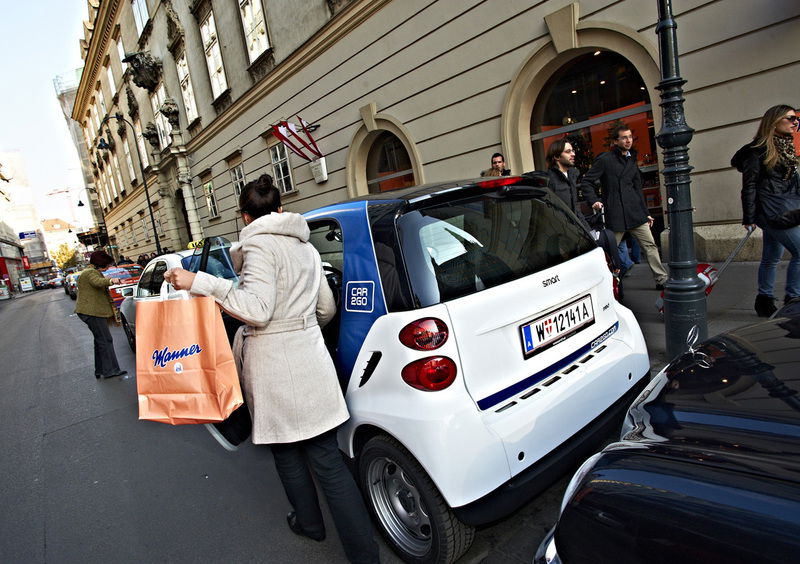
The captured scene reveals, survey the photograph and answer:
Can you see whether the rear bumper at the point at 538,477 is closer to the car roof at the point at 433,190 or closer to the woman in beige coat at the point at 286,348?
the woman in beige coat at the point at 286,348

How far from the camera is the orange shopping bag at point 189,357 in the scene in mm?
1998

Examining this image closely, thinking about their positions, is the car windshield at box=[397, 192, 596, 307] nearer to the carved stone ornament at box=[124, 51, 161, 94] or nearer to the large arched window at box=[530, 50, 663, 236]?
the large arched window at box=[530, 50, 663, 236]

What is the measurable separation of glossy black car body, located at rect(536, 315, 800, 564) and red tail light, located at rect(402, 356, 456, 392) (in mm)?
639

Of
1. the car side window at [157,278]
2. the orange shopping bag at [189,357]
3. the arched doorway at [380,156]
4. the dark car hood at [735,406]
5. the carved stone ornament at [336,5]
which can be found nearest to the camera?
the dark car hood at [735,406]

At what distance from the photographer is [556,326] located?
2238mm

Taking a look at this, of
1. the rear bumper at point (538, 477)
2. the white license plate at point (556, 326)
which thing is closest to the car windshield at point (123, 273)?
the white license plate at point (556, 326)

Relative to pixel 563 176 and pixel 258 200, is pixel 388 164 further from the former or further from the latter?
pixel 258 200

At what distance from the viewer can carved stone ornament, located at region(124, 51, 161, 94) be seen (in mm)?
21859

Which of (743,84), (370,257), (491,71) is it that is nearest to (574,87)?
(491,71)

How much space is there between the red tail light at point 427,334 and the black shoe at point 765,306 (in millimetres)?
3973

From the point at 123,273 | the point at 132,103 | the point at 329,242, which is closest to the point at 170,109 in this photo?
the point at 123,273

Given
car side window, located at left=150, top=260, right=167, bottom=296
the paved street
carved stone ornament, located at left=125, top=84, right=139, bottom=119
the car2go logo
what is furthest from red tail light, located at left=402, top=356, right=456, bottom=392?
carved stone ornament, located at left=125, top=84, right=139, bottom=119

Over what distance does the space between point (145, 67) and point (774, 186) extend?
25.4 m

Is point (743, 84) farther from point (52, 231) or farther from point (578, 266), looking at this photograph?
point (52, 231)
